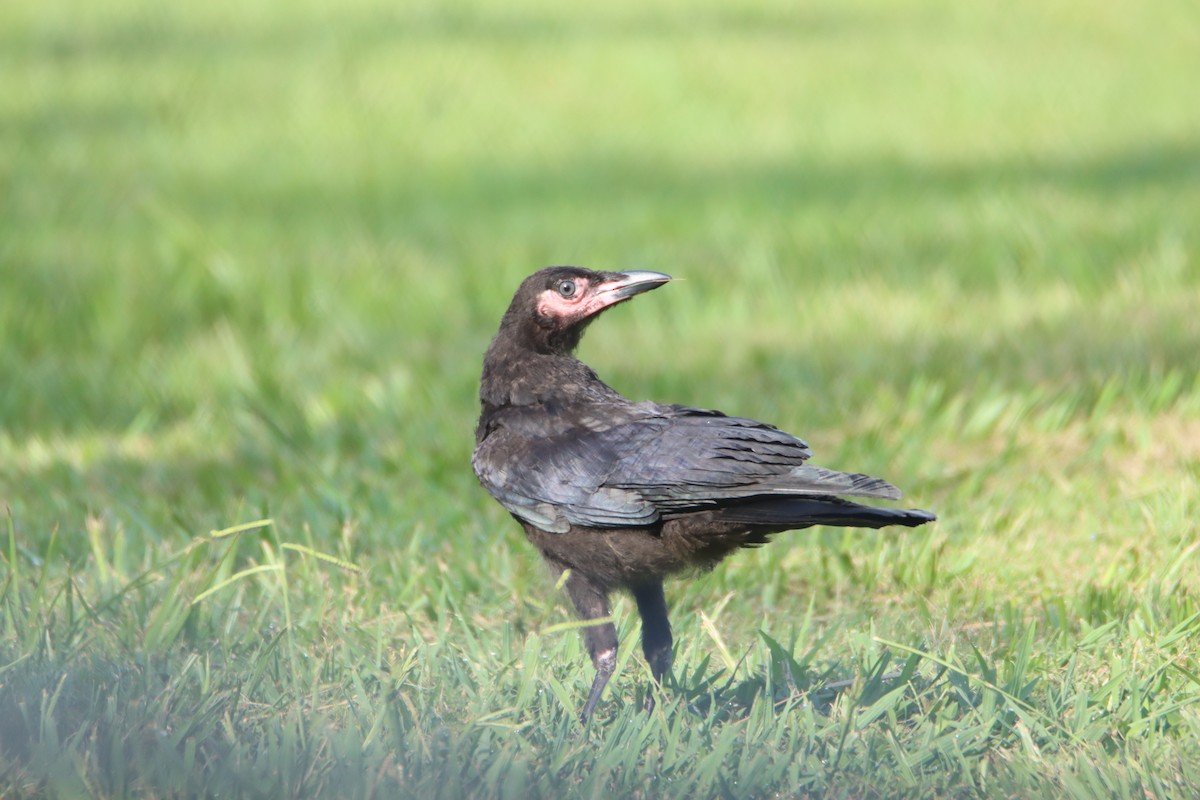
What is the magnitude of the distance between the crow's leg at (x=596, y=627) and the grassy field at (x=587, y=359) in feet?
0.23

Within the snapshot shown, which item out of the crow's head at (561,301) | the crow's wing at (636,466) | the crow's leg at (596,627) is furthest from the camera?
the crow's head at (561,301)

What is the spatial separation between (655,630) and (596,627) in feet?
0.51

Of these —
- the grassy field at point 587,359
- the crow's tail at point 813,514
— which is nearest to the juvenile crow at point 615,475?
the crow's tail at point 813,514

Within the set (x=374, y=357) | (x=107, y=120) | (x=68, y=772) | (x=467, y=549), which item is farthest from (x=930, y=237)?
(x=68, y=772)

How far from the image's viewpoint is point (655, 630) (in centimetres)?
344

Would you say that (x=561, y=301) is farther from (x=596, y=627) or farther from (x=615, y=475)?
(x=596, y=627)

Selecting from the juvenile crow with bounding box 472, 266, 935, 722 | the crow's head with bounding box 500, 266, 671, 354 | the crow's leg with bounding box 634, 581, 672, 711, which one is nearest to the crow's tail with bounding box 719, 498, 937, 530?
the juvenile crow with bounding box 472, 266, 935, 722

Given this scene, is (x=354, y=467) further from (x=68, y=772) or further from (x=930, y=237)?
(x=930, y=237)

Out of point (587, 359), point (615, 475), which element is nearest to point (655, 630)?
point (615, 475)

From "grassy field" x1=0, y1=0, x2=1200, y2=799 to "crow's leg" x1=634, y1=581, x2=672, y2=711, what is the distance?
3.1 inches

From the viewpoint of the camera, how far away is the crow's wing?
3078 millimetres

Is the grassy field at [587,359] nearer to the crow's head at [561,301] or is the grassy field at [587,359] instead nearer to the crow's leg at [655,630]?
the crow's leg at [655,630]

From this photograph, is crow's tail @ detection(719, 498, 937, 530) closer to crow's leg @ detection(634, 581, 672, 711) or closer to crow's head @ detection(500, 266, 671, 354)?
crow's leg @ detection(634, 581, 672, 711)

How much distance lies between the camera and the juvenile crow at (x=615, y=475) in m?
3.08
